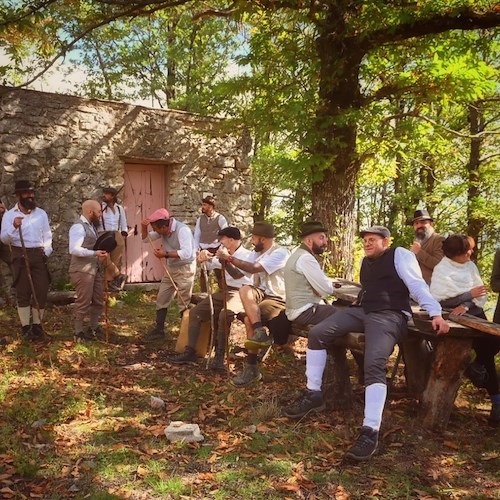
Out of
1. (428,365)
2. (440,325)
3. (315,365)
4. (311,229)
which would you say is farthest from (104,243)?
(440,325)

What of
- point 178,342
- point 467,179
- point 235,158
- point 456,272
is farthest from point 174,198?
point 467,179

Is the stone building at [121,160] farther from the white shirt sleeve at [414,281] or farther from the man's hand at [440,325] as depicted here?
the man's hand at [440,325]

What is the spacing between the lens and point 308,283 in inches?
205

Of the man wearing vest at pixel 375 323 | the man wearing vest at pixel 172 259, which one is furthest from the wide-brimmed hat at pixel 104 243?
the man wearing vest at pixel 375 323

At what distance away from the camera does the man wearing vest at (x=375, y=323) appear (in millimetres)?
4082

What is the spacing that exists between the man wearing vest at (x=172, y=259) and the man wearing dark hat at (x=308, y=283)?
6.88 ft

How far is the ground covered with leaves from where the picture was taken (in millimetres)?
3637

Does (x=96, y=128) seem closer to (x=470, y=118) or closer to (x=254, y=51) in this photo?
(x=254, y=51)

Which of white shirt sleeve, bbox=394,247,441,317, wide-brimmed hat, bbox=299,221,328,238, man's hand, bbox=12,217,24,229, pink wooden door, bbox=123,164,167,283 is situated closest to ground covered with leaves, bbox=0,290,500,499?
white shirt sleeve, bbox=394,247,441,317

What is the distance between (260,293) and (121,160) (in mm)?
4879

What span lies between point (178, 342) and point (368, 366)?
10.3 feet

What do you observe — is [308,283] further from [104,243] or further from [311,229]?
[104,243]

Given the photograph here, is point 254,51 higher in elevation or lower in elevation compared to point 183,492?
higher

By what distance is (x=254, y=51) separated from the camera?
766cm
